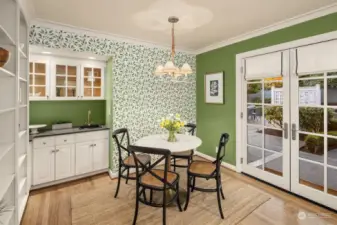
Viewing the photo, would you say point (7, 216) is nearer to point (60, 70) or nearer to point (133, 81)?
point (60, 70)

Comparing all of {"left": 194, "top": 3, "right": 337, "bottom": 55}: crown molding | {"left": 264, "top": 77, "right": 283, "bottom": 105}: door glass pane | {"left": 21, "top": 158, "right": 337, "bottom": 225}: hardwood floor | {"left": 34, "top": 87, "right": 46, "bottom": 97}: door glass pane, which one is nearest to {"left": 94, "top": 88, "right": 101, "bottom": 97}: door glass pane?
{"left": 34, "top": 87, "right": 46, "bottom": 97}: door glass pane

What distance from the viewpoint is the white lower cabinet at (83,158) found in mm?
3275

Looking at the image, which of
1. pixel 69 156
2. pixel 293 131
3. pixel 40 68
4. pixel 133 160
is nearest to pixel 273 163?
pixel 293 131

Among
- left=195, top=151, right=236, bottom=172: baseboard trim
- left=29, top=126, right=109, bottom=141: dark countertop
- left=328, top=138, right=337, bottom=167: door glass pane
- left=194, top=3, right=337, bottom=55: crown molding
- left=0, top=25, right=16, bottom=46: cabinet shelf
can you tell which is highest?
Answer: left=194, top=3, right=337, bottom=55: crown molding

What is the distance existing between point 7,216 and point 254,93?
3598 millimetres

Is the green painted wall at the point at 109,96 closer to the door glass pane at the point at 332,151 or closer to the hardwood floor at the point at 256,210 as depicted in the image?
the hardwood floor at the point at 256,210

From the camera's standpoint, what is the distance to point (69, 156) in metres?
3.19

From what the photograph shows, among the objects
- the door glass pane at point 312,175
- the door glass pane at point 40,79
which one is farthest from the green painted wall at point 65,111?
the door glass pane at point 312,175

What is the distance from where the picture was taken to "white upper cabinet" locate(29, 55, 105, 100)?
3148 mm

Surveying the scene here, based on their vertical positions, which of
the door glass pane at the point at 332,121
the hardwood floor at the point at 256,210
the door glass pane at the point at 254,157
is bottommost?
the hardwood floor at the point at 256,210

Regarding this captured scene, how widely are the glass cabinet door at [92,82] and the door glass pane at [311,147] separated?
11.3 feet

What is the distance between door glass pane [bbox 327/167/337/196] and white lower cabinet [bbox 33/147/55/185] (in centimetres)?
392

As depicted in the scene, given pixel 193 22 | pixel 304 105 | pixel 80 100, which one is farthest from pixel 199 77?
pixel 80 100

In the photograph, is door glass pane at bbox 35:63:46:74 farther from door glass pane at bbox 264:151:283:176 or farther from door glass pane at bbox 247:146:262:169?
door glass pane at bbox 264:151:283:176
